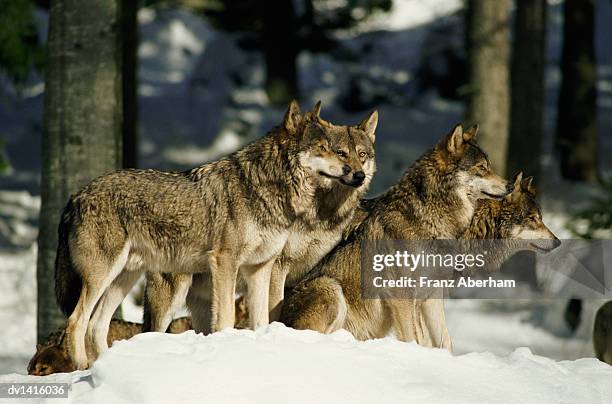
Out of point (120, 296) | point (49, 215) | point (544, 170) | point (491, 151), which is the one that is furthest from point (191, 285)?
point (544, 170)

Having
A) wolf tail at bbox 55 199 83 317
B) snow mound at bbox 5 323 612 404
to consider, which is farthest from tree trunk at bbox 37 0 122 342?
snow mound at bbox 5 323 612 404

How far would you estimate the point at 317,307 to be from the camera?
24.5 feet

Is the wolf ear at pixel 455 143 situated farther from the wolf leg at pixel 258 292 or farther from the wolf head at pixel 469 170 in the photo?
the wolf leg at pixel 258 292

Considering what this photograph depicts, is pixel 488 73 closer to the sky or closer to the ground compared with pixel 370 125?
closer to the sky

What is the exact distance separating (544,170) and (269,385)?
13103 millimetres

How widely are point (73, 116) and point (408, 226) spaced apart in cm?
356

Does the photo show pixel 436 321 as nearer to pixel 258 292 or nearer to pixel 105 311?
pixel 258 292

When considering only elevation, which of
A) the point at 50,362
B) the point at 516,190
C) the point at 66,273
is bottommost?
the point at 50,362

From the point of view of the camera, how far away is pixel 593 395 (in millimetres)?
6141

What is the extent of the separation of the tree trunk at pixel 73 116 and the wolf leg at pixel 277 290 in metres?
2.31

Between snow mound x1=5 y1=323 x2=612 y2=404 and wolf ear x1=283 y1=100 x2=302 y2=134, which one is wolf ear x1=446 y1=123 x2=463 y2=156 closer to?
wolf ear x1=283 y1=100 x2=302 y2=134

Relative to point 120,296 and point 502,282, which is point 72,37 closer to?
point 120,296

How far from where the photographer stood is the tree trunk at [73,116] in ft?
31.0

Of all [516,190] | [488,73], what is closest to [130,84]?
[488,73]
